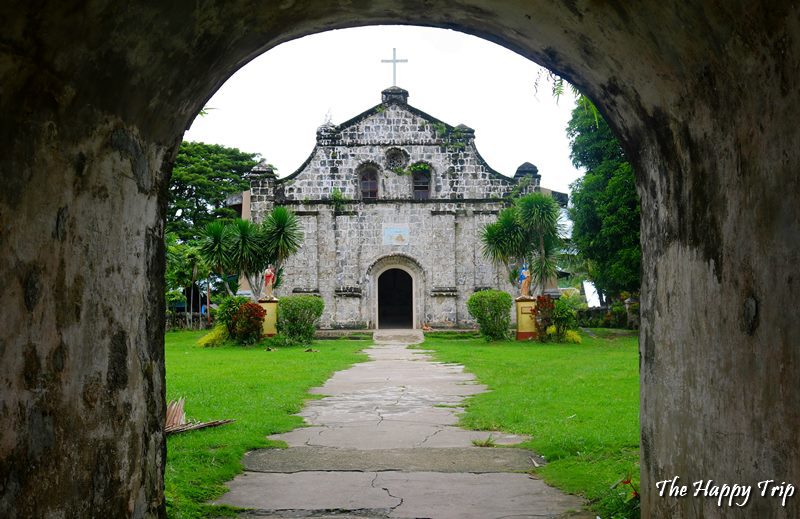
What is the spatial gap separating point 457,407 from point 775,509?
21.5 ft

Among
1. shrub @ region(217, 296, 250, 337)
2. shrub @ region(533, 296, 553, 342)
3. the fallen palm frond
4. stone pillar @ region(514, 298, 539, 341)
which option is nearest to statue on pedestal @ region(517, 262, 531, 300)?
stone pillar @ region(514, 298, 539, 341)

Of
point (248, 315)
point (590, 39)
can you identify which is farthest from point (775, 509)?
point (248, 315)

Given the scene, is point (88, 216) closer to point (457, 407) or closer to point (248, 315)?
point (457, 407)

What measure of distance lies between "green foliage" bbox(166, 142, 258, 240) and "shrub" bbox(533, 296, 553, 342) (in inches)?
742

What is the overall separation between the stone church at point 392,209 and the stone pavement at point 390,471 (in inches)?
613

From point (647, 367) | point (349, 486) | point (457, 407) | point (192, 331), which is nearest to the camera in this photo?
point (647, 367)

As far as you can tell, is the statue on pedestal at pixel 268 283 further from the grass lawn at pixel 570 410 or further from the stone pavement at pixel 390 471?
the stone pavement at pixel 390 471

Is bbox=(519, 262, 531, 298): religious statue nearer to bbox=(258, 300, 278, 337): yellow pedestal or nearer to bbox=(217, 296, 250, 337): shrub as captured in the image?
bbox=(258, 300, 278, 337): yellow pedestal

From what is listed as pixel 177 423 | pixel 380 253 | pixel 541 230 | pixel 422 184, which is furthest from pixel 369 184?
pixel 177 423

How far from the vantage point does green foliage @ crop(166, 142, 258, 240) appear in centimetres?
3531

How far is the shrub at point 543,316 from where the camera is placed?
20750 mm

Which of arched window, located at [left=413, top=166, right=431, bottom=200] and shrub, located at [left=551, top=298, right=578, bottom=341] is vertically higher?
arched window, located at [left=413, top=166, right=431, bottom=200]

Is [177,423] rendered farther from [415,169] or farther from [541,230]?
[415,169]

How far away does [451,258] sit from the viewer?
25.1 metres
